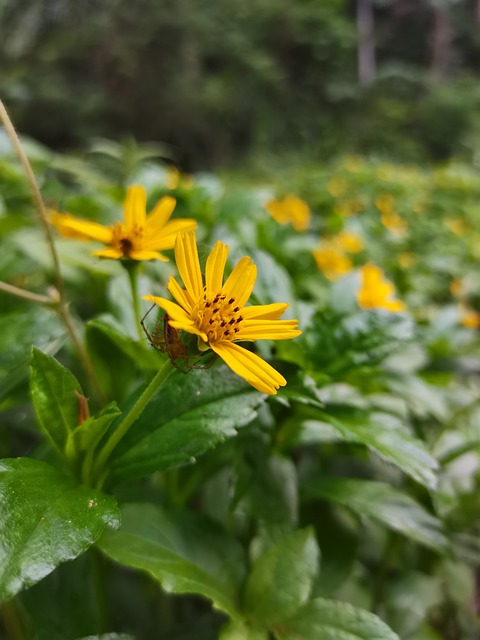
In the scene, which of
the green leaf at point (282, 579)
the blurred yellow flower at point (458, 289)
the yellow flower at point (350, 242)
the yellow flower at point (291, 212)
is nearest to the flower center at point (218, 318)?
the green leaf at point (282, 579)

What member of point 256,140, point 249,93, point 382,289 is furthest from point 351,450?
point 249,93

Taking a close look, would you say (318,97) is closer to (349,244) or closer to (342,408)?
(349,244)

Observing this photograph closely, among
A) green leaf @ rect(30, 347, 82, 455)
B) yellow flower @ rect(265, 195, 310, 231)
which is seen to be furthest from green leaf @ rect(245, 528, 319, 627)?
yellow flower @ rect(265, 195, 310, 231)

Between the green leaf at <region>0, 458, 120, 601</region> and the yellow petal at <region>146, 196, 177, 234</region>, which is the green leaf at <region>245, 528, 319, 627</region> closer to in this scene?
the green leaf at <region>0, 458, 120, 601</region>

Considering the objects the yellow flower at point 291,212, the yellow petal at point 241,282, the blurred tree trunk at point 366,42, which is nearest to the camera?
the yellow petal at point 241,282

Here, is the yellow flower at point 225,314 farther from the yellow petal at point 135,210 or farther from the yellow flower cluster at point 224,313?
the yellow petal at point 135,210

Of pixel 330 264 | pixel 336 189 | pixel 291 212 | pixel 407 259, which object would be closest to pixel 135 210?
pixel 330 264
